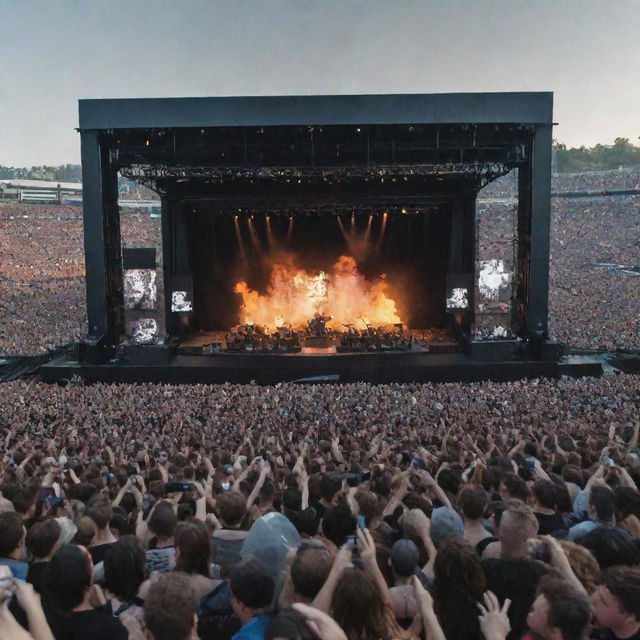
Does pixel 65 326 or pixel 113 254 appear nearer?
pixel 113 254

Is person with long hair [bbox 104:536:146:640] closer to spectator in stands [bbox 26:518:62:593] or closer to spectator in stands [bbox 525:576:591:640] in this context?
spectator in stands [bbox 26:518:62:593]

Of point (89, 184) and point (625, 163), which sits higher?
point (625, 163)

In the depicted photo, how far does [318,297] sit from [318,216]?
3.86m

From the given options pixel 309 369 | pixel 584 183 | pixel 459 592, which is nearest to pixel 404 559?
pixel 459 592

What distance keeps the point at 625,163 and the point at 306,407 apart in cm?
9175

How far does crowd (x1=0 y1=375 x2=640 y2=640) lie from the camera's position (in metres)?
2.63

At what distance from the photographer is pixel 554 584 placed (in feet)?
8.68

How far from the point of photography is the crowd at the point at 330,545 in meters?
2.63

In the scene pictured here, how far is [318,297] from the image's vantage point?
32.7m

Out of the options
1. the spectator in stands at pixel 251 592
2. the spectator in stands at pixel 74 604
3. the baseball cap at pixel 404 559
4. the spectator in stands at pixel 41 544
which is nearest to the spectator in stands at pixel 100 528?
the spectator in stands at pixel 41 544

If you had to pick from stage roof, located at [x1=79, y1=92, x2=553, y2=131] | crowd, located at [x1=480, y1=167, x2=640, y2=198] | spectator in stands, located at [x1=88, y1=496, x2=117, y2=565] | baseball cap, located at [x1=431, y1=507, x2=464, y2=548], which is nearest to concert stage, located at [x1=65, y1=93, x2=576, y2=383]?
stage roof, located at [x1=79, y1=92, x2=553, y2=131]

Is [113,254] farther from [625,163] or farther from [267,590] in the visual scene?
[625,163]

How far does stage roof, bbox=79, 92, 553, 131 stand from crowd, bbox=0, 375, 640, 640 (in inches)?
562

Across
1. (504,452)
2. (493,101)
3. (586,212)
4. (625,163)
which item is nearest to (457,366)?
(493,101)
